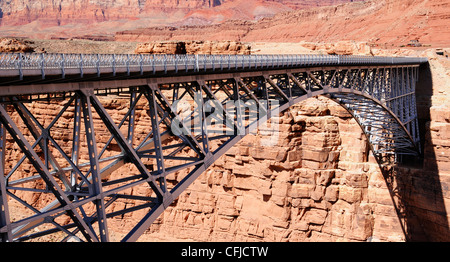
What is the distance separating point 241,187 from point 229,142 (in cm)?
1707

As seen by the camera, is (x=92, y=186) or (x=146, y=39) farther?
(x=146, y=39)

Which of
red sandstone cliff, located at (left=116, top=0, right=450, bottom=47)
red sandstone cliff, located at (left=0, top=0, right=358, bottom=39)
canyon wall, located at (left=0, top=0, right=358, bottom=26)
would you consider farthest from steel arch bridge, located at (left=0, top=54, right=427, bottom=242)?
canyon wall, located at (left=0, top=0, right=358, bottom=26)

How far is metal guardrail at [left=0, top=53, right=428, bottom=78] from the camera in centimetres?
1070

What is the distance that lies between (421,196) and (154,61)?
2606cm

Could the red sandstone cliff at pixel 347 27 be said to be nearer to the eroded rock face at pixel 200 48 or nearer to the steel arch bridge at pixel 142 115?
the eroded rock face at pixel 200 48

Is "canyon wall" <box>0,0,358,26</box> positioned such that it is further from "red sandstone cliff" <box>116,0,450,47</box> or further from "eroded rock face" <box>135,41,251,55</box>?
"eroded rock face" <box>135,41,251,55</box>

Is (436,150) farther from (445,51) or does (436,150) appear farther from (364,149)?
(445,51)

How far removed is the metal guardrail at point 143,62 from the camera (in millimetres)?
10703

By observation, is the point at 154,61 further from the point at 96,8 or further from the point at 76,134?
the point at 96,8

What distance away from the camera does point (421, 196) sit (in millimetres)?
33562

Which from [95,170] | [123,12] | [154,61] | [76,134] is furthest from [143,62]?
[123,12]

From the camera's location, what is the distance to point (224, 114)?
1848 cm

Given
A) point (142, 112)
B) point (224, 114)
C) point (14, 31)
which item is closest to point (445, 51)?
point (142, 112)

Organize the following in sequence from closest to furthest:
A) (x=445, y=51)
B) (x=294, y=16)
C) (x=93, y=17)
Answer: (x=445, y=51) < (x=294, y=16) < (x=93, y=17)
